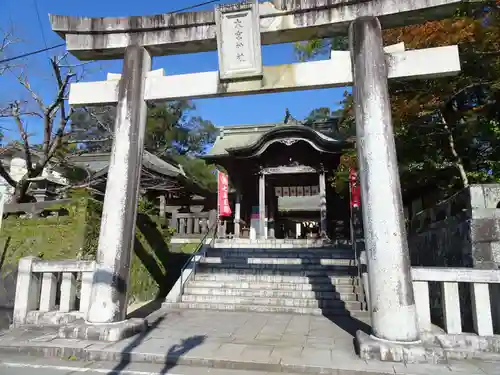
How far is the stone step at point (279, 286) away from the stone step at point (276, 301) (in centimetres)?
46

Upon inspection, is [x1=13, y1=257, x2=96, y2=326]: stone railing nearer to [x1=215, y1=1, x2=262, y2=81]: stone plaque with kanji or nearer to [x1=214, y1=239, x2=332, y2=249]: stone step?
[x1=215, y1=1, x2=262, y2=81]: stone plaque with kanji

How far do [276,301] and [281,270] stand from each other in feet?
4.85

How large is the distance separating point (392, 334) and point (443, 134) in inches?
255

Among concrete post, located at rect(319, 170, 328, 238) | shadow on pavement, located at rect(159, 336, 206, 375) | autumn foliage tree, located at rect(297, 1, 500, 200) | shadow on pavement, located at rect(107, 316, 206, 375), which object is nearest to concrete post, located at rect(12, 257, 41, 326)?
shadow on pavement, located at rect(107, 316, 206, 375)

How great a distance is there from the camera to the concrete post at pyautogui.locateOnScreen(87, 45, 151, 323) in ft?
18.7

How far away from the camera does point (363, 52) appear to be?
18.8ft

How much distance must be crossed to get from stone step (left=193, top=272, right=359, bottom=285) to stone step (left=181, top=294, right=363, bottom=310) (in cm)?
80

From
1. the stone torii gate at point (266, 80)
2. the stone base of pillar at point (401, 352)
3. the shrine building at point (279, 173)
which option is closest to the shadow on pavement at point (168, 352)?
the stone torii gate at point (266, 80)

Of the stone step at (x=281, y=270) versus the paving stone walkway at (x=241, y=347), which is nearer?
the paving stone walkway at (x=241, y=347)

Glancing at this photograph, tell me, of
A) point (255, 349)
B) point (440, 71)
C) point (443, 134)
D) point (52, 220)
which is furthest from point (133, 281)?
point (443, 134)

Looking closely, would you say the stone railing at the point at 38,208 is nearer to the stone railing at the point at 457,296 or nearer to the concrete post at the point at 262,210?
the stone railing at the point at 457,296

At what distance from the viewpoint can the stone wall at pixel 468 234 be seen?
5926mm

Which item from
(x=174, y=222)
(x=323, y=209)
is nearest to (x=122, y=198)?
(x=174, y=222)

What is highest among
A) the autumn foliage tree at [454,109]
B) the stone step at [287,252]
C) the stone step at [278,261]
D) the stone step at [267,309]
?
the autumn foliage tree at [454,109]
